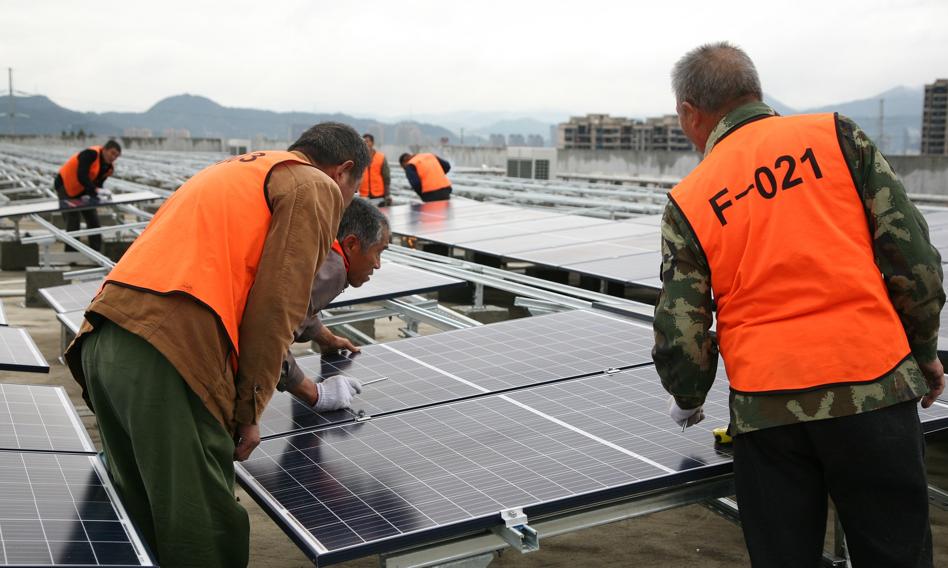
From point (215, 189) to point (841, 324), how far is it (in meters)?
1.85

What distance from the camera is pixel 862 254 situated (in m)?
2.71

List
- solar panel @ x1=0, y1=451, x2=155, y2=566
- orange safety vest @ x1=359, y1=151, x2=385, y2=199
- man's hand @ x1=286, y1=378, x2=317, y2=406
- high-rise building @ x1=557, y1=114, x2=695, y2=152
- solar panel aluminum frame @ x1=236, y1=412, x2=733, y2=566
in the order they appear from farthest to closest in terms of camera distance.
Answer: high-rise building @ x1=557, y1=114, x2=695, y2=152
orange safety vest @ x1=359, y1=151, x2=385, y2=199
man's hand @ x1=286, y1=378, x2=317, y2=406
solar panel aluminum frame @ x1=236, y1=412, x2=733, y2=566
solar panel @ x1=0, y1=451, x2=155, y2=566

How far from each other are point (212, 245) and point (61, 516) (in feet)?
2.98

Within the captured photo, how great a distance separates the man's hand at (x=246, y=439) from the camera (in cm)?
309

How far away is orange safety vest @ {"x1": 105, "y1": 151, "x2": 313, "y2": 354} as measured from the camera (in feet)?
9.48

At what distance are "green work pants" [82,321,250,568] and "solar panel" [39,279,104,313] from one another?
14.1 ft

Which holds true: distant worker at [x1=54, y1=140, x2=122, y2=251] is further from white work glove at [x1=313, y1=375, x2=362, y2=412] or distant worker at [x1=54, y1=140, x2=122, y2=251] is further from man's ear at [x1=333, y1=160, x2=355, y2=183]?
man's ear at [x1=333, y1=160, x2=355, y2=183]

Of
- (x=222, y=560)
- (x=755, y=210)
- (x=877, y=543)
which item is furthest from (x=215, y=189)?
(x=877, y=543)

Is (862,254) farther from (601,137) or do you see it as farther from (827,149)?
(601,137)

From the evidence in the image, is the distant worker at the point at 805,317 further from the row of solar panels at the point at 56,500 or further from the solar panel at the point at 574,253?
the solar panel at the point at 574,253

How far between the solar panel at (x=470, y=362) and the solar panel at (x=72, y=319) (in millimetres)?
2212

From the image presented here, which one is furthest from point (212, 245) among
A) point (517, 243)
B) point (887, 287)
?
point (517, 243)

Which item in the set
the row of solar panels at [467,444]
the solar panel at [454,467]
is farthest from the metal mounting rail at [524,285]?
the solar panel at [454,467]

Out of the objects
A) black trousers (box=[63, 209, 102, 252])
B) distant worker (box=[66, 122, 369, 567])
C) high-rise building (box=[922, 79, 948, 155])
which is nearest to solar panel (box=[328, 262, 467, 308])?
distant worker (box=[66, 122, 369, 567])
